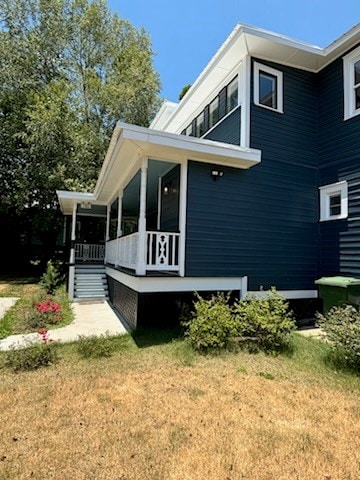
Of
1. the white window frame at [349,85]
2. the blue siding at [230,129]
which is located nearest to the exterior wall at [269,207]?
the blue siding at [230,129]

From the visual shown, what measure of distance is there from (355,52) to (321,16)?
4849 mm

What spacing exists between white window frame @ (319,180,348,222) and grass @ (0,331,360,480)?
3852 millimetres

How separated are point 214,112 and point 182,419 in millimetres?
9361

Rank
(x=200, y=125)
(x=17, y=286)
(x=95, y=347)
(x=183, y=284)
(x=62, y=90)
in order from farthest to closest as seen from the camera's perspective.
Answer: (x=62, y=90) < (x=17, y=286) < (x=200, y=125) < (x=183, y=284) < (x=95, y=347)

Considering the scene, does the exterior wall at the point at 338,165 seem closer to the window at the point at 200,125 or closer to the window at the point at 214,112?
the window at the point at 214,112

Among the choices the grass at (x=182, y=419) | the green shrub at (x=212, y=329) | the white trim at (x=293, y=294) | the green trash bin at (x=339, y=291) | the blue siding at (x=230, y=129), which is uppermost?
the blue siding at (x=230, y=129)

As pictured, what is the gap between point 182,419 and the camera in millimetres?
3393

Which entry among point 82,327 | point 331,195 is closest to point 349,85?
point 331,195

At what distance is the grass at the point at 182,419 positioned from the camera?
103 inches

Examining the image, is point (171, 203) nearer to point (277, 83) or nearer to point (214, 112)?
point (214, 112)

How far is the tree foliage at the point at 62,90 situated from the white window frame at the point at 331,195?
11.6 meters

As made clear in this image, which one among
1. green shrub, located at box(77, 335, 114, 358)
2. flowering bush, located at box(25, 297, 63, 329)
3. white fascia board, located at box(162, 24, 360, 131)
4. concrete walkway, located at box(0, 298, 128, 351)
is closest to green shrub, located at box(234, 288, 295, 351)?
green shrub, located at box(77, 335, 114, 358)

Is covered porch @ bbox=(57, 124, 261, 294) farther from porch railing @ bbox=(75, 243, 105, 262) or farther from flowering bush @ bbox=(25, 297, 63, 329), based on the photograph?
porch railing @ bbox=(75, 243, 105, 262)

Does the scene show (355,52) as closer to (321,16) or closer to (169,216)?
(321,16)
